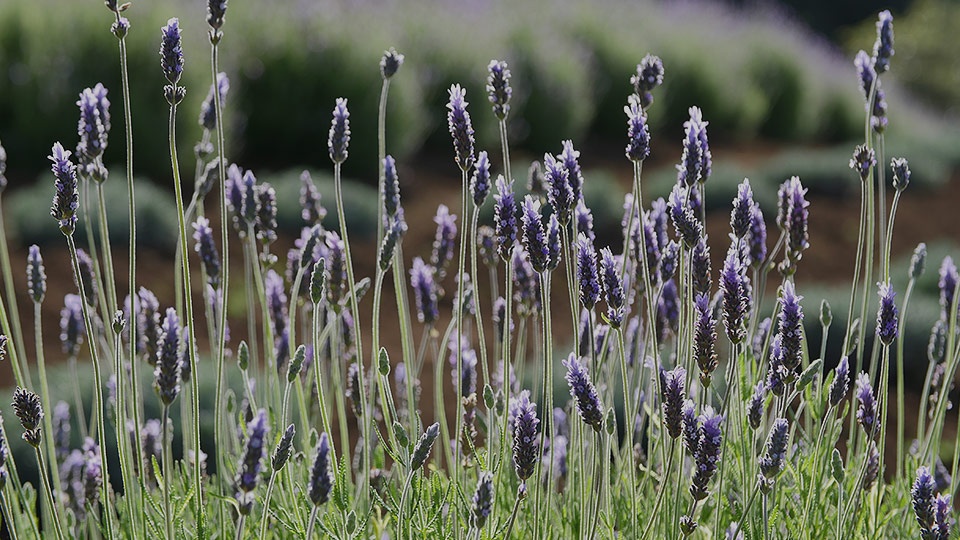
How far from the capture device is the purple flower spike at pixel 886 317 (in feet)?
6.13

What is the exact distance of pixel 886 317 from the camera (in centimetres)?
188

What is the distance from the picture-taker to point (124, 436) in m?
2.04

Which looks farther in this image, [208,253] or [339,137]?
[208,253]

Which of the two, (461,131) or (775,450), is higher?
(461,131)

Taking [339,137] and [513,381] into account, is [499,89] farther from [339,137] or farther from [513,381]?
[513,381]

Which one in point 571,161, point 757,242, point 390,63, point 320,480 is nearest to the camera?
point 320,480

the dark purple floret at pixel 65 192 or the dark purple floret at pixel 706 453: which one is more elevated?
the dark purple floret at pixel 65 192

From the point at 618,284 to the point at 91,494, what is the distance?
1.28 m

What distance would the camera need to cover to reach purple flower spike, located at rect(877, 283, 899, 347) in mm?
1868

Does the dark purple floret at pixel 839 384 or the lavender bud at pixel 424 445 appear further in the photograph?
the dark purple floret at pixel 839 384

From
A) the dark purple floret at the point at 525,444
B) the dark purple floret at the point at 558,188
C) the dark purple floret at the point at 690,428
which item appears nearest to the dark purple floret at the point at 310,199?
the dark purple floret at the point at 558,188

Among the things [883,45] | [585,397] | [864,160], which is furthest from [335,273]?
[883,45]

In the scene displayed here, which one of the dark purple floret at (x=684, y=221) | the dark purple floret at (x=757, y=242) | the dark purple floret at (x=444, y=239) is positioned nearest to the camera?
the dark purple floret at (x=684, y=221)

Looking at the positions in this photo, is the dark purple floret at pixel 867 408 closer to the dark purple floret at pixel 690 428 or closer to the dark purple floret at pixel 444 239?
the dark purple floret at pixel 690 428
